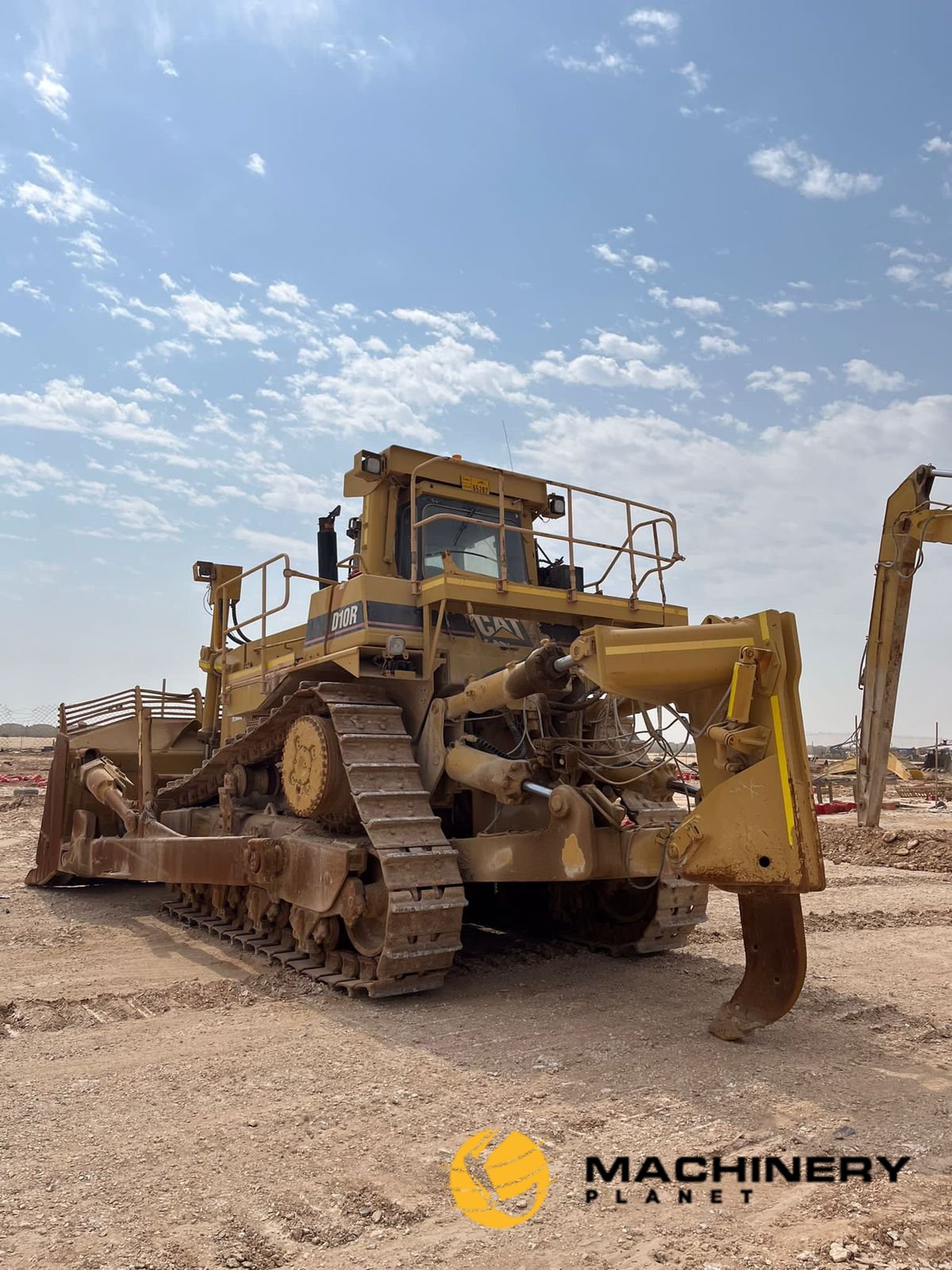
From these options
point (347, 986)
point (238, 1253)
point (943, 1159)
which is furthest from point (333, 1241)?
point (347, 986)

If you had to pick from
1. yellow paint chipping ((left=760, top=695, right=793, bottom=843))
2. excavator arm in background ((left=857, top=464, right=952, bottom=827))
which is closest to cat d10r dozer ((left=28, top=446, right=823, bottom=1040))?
yellow paint chipping ((left=760, top=695, right=793, bottom=843))

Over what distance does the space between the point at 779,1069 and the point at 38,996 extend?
475 centimetres

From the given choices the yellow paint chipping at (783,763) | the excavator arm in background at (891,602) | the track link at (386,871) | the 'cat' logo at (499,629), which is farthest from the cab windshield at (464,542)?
the yellow paint chipping at (783,763)

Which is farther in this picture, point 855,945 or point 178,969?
point 855,945

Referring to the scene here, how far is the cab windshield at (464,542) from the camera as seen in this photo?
28.0 ft

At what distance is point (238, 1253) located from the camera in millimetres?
3119

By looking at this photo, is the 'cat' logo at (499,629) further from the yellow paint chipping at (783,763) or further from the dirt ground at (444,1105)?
the yellow paint chipping at (783,763)

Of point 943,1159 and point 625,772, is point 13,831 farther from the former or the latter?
point 943,1159

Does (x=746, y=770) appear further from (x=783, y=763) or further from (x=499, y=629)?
(x=499, y=629)

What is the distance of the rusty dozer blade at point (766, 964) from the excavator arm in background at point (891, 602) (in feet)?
6.58

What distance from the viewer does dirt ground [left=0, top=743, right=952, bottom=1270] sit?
3.20m

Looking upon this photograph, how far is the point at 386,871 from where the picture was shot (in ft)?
20.4

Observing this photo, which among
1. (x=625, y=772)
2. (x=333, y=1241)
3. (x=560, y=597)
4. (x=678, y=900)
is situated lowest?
(x=333, y=1241)

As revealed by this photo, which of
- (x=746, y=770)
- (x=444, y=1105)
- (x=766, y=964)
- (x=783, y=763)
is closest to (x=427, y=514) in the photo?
(x=746, y=770)
